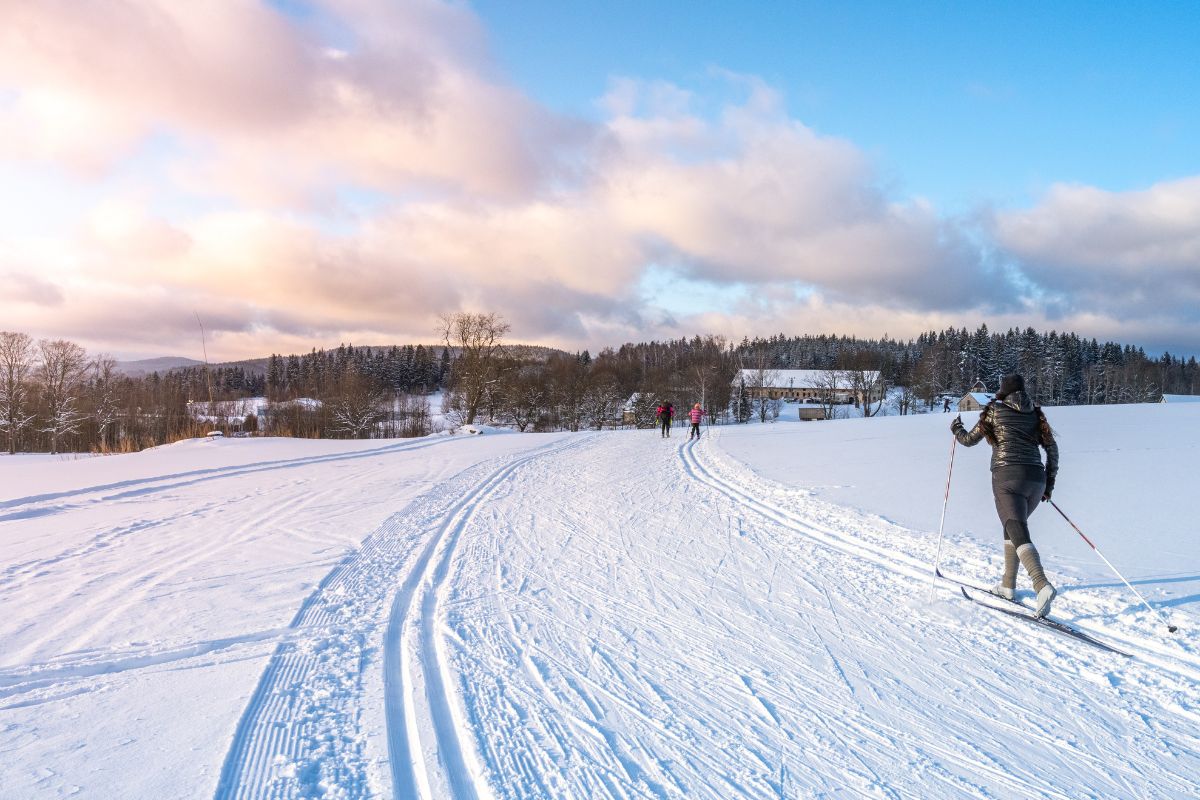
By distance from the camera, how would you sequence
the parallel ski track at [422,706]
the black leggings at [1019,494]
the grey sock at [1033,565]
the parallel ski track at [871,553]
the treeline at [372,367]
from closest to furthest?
1. the parallel ski track at [422,706]
2. the parallel ski track at [871,553]
3. the grey sock at [1033,565]
4. the black leggings at [1019,494]
5. the treeline at [372,367]

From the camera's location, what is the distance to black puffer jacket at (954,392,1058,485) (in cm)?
509

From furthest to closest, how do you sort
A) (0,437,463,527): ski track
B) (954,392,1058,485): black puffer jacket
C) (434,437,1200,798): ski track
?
(0,437,463,527): ski track < (954,392,1058,485): black puffer jacket < (434,437,1200,798): ski track

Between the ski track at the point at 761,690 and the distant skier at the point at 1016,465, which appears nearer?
the ski track at the point at 761,690

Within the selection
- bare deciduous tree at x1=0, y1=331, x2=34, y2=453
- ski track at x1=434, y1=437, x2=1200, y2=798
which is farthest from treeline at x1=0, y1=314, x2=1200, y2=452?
ski track at x1=434, y1=437, x2=1200, y2=798

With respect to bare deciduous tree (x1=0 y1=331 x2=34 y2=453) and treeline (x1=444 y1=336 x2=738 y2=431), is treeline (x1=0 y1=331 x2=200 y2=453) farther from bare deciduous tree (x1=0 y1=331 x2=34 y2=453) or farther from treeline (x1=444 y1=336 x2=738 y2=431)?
treeline (x1=444 y1=336 x2=738 y2=431)

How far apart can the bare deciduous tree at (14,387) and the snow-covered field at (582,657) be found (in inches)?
1592

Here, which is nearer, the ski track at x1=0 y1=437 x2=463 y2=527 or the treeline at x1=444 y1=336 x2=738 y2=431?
the ski track at x1=0 y1=437 x2=463 y2=527

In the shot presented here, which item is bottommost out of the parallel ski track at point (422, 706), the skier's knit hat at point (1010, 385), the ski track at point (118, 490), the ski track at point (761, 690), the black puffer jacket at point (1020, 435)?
the ski track at point (761, 690)

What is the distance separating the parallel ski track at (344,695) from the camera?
9.02 feet

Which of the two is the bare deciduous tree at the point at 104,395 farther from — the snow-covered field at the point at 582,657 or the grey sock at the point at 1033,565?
the grey sock at the point at 1033,565

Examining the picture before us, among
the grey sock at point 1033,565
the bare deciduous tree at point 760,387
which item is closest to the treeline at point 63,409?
the grey sock at point 1033,565

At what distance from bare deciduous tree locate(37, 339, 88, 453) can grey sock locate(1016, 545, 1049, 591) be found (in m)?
50.6

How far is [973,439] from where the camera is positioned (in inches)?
219

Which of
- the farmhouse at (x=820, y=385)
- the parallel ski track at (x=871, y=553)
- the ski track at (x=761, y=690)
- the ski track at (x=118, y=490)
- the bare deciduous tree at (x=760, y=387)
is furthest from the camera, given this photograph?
the farmhouse at (x=820, y=385)
